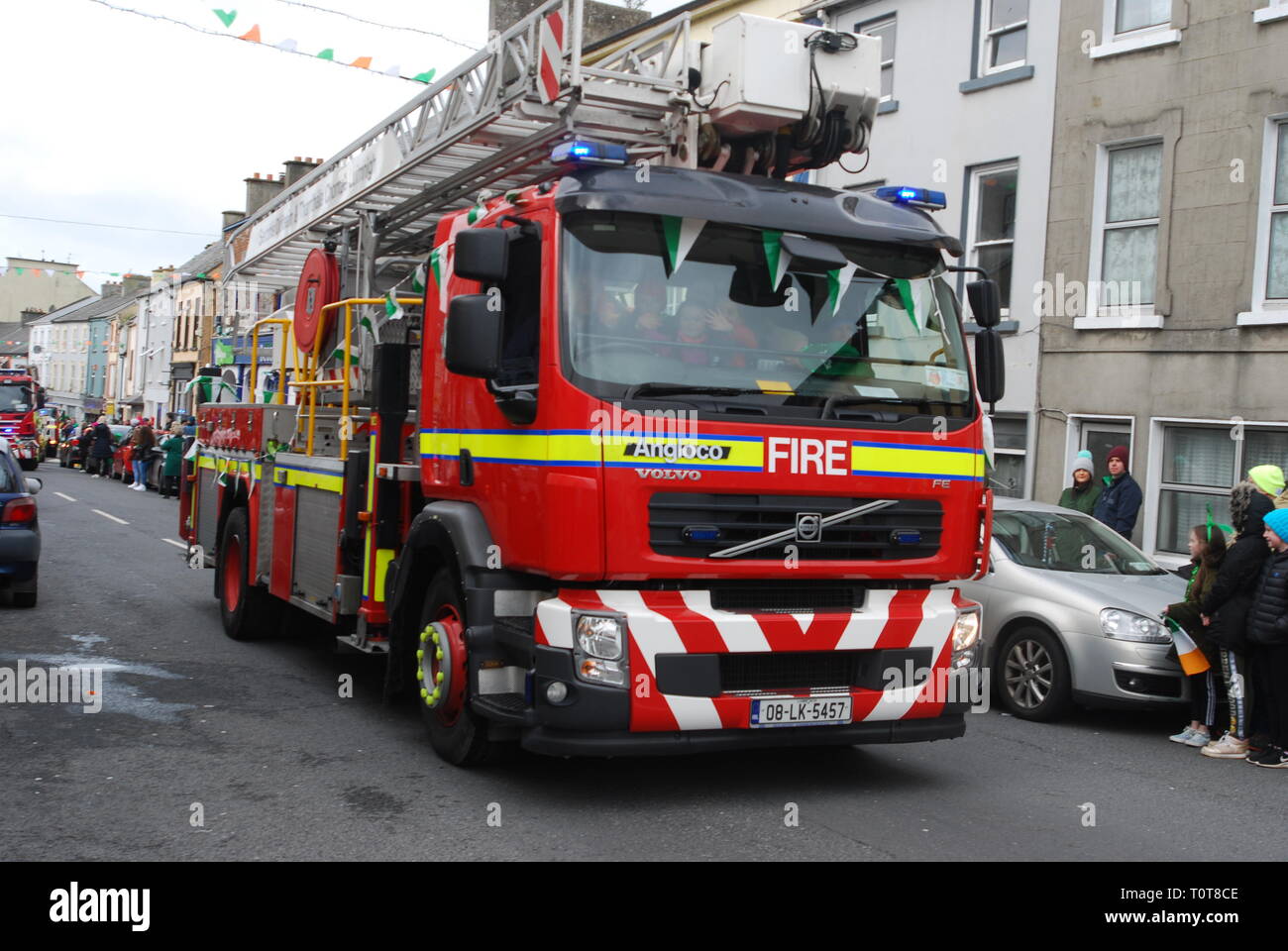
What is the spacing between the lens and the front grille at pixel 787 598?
6.31 metres

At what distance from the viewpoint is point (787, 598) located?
21.1 ft

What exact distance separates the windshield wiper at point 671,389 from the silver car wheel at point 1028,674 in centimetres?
397

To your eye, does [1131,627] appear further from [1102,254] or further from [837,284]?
[1102,254]

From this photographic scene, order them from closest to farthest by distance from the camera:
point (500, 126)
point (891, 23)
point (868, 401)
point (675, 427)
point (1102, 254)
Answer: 1. point (675, 427)
2. point (868, 401)
3. point (500, 126)
4. point (1102, 254)
5. point (891, 23)

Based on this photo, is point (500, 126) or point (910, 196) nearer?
point (910, 196)

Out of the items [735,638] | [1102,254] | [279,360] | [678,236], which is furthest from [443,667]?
[1102,254]

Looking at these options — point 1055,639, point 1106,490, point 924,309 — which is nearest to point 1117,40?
point 1106,490

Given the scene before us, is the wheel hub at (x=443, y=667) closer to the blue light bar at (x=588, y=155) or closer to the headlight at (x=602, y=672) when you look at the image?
the headlight at (x=602, y=672)

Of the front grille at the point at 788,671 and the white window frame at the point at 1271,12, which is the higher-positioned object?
the white window frame at the point at 1271,12

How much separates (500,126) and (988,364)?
2.92 metres

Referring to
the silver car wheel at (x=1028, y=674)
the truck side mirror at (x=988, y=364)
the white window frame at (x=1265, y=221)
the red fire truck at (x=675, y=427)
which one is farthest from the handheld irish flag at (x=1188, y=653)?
the white window frame at (x=1265, y=221)

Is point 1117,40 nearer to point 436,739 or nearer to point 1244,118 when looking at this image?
point 1244,118

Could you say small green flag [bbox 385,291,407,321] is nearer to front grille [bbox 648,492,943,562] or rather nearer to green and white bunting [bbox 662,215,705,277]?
green and white bunting [bbox 662,215,705,277]

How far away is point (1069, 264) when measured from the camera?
16.7 m
